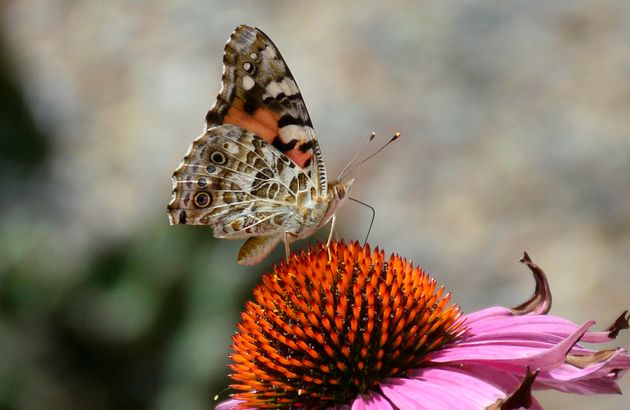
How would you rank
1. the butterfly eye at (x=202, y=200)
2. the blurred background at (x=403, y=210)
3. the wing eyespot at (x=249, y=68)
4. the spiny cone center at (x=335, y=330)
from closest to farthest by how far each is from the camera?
the spiny cone center at (x=335, y=330) → the butterfly eye at (x=202, y=200) → the wing eyespot at (x=249, y=68) → the blurred background at (x=403, y=210)

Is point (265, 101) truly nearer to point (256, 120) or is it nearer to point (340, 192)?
point (256, 120)

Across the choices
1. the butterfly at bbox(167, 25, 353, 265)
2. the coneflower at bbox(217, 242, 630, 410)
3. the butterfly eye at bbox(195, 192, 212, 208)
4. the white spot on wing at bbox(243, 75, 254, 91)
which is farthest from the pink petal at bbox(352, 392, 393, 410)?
the white spot on wing at bbox(243, 75, 254, 91)

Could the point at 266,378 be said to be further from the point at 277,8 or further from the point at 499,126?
the point at 277,8

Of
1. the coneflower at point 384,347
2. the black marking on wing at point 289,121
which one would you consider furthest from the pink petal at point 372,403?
the black marking on wing at point 289,121

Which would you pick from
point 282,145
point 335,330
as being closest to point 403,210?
point 282,145

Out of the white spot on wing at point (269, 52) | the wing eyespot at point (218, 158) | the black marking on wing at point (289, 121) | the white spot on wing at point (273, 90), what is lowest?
the wing eyespot at point (218, 158)

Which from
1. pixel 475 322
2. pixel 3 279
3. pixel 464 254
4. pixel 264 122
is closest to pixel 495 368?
pixel 475 322

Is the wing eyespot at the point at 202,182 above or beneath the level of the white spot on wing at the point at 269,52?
beneath

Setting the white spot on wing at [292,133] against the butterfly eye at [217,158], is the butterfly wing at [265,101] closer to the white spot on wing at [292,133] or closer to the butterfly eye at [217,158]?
the white spot on wing at [292,133]
